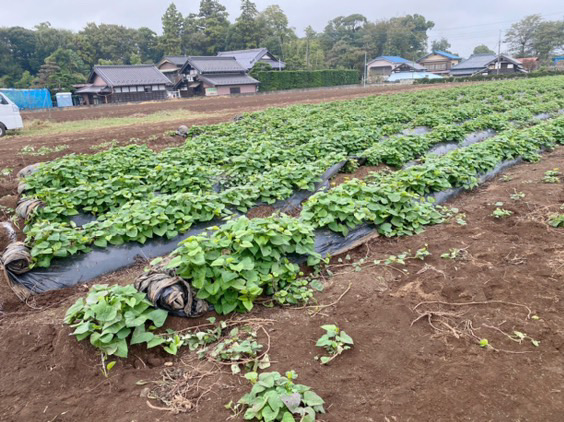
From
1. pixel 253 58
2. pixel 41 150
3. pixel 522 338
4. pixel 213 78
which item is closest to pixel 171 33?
pixel 253 58

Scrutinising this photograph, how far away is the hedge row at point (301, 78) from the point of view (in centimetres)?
4584

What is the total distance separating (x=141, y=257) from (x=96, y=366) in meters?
1.85

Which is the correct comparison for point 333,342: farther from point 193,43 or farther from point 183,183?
point 193,43

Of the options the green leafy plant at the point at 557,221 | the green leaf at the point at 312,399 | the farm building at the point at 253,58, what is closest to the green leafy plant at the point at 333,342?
the green leaf at the point at 312,399

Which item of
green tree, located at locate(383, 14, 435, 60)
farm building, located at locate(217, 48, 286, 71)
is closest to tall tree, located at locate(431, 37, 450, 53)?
green tree, located at locate(383, 14, 435, 60)

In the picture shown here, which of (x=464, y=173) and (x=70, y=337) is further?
(x=464, y=173)

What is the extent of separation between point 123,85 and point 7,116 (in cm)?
2189

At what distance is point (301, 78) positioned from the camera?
4859 centimetres

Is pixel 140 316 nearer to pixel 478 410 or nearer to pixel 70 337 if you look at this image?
pixel 70 337

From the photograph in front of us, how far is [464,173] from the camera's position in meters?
6.45

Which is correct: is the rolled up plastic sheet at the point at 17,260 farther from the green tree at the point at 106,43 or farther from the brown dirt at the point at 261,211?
the green tree at the point at 106,43

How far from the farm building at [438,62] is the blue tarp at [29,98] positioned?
63.4m

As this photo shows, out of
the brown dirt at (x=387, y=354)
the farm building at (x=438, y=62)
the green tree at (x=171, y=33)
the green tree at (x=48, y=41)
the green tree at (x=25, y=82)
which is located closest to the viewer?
the brown dirt at (x=387, y=354)

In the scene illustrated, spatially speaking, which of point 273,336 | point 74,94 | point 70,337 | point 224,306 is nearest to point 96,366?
point 70,337
